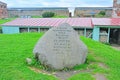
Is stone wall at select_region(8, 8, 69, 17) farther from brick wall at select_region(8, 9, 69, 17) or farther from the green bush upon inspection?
the green bush

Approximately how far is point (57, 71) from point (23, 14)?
39.3 metres

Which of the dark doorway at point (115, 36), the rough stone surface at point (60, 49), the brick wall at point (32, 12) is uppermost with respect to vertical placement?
the brick wall at point (32, 12)

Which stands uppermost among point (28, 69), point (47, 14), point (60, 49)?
point (47, 14)

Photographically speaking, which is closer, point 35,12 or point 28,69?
point 28,69

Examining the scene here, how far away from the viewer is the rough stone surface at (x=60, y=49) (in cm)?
591

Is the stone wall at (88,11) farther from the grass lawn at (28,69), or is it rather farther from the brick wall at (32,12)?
the grass lawn at (28,69)

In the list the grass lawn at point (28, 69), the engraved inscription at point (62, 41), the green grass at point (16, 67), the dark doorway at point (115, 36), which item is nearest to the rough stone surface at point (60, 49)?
the engraved inscription at point (62, 41)

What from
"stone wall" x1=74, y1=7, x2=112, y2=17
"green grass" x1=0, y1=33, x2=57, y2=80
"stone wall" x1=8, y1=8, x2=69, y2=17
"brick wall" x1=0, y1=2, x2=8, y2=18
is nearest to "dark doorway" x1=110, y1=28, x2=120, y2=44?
"green grass" x1=0, y1=33, x2=57, y2=80

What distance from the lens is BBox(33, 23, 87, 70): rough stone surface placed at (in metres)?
5.91

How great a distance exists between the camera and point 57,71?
5.86 m

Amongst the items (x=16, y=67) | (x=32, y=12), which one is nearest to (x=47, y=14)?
(x=32, y=12)

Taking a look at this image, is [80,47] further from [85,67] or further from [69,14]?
[69,14]

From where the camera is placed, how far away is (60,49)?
237 inches

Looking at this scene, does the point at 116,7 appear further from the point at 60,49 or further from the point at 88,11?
the point at 60,49
